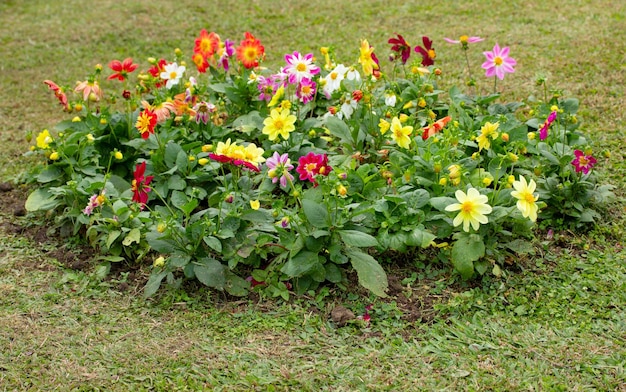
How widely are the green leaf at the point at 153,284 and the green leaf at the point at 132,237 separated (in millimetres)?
194

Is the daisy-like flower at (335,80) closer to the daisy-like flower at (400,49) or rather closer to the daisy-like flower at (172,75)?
the daisy-like flower at (400,49)

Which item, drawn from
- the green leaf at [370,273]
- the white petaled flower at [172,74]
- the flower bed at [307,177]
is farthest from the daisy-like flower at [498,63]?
the white petaled flower at [172,74]

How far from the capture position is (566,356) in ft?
8.86

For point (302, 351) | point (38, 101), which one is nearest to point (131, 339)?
point (302, 351)

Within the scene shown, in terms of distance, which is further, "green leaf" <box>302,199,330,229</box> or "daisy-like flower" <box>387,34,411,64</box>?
"daisy-like flower" <box>387,34,411,64</box>

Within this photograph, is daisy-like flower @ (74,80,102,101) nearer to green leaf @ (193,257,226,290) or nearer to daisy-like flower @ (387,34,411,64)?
green leaf @ (193,257,226,290)

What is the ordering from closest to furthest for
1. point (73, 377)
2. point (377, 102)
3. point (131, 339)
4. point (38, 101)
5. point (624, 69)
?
point (73, 377) < point (131, 339) < point (377, 102) < point (624, 69) < point (38, 101)

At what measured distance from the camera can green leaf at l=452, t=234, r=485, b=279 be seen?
3055 mm

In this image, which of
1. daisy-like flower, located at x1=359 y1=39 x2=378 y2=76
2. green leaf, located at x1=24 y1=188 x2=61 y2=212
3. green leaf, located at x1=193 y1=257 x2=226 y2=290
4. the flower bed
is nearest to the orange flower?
the flower bed

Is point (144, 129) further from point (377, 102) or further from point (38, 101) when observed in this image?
point (38, 101)

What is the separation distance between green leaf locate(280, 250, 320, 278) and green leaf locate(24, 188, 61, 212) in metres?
1.31

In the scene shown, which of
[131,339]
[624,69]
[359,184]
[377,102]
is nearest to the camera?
[131,339]

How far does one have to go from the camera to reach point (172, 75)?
4121 mm

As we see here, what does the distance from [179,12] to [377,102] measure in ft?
11.7
